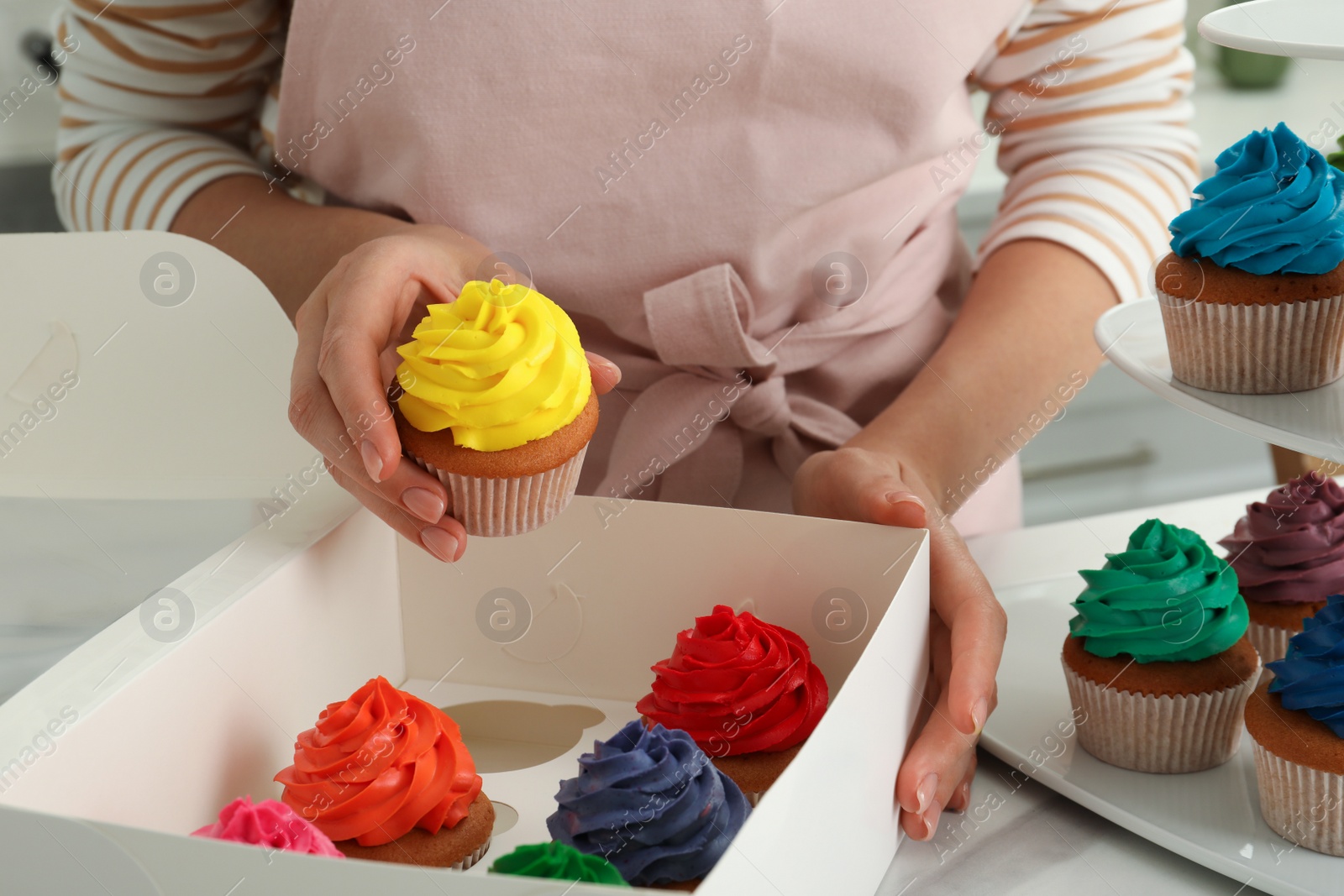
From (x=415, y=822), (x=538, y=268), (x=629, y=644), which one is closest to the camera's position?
(x=415, y=822)

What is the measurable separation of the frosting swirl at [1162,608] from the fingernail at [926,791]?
176mm

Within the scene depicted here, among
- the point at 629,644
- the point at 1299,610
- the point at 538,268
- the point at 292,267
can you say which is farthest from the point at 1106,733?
the point at 292,267

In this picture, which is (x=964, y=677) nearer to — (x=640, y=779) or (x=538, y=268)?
(x=640, y=779)

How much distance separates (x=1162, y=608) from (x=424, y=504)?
482 millimetres

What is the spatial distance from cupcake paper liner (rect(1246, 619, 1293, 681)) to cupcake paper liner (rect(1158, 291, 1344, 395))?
0.23 meters

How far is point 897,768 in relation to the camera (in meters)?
0.67

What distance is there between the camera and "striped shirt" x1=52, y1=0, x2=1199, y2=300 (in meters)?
1.04

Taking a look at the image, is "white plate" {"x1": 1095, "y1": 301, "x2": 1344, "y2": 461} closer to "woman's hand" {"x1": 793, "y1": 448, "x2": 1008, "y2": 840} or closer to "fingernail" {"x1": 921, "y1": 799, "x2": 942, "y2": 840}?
"woman's hand" {"x1": 793, "y1": 448, "x2": 1008, "y2": 840}

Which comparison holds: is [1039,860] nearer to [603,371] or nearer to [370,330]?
[603,371]

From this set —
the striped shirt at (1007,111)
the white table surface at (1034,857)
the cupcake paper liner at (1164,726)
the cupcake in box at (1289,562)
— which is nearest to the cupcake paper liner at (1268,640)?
the cupcake in box at (1289,562)

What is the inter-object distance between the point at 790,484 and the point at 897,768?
41cm

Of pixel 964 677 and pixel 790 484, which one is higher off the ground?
pixel 964 677

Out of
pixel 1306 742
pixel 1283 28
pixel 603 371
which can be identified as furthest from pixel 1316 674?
pixel 603 371

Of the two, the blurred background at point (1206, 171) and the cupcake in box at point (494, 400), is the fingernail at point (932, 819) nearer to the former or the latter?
the cupcake in box at point (494, 400)
